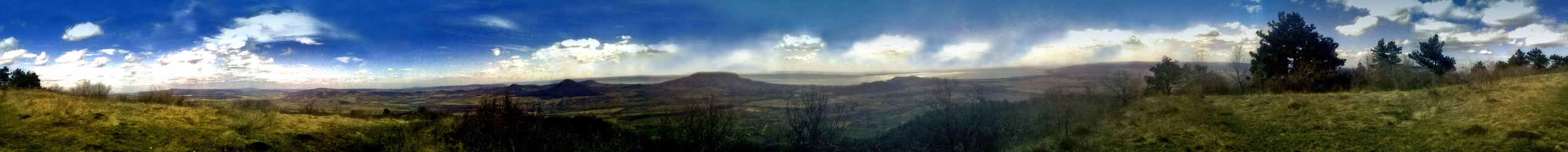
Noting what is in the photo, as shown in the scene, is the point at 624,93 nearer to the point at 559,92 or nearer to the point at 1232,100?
the point at 559,92

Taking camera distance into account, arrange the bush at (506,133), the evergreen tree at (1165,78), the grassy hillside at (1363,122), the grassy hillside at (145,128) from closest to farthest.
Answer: the grassy hillside at (145,128) → the grassy hillside at (1363,122) → the bush at (506,133) → the evergreen tree at (1165,78)

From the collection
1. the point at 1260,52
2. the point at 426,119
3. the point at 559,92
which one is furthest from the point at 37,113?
the point at 1260,52

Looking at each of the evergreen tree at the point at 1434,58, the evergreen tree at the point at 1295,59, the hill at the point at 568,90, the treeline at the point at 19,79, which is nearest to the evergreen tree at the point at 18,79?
the treeline at the point at 19,79

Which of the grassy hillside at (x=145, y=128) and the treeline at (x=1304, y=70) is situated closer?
the grassy hillside at (x=145, y=128)

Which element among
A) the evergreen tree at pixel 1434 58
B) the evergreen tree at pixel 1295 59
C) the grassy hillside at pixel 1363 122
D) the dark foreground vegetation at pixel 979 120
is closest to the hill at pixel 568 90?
the dark foreground vegetation at pixel 979 120

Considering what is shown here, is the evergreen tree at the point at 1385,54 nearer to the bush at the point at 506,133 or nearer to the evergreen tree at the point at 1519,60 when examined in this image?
the evergreen tree at the point at 1519,60

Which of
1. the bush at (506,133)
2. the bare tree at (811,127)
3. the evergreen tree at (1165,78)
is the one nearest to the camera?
the bush at (506,133)

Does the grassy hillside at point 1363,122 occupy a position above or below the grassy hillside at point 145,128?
below
